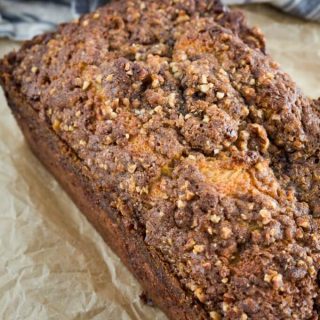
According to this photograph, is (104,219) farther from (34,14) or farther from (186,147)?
(34,14)

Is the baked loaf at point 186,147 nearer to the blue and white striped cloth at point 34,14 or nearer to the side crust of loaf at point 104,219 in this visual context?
the side crust of loaf at point 104,219

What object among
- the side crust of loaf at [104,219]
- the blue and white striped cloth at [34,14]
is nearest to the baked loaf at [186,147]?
the side crust of loaf at [104,219]

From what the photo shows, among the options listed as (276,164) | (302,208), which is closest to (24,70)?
(276,164)

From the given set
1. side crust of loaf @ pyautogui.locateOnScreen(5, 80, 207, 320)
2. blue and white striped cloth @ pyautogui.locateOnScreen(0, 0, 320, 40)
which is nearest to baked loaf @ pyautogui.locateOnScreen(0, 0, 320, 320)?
side crust of loaf @ pyautogui.locateOnScreen(5, 80, 207, 320)

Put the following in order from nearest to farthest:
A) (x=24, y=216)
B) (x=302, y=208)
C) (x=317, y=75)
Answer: (x=302, y=208) < (x=24, y=216) < (x=317, y=75)

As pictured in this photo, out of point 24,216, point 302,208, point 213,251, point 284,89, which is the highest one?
point 284,89

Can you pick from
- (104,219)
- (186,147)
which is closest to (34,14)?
(104,219)

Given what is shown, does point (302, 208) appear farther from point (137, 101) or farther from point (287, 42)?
point (287, 42)
